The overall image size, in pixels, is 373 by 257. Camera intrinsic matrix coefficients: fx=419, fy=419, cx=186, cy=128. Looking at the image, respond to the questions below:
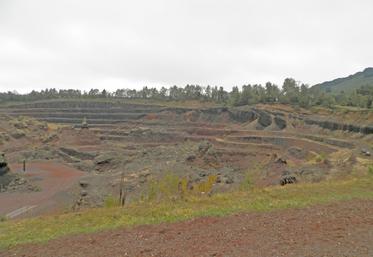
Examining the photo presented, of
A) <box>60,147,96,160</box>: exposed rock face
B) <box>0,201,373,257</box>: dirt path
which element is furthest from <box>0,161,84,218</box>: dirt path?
<box>0,201,373,257</box>: dirt path

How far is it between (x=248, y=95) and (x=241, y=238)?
320 feet

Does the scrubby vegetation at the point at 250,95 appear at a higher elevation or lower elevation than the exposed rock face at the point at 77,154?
higher

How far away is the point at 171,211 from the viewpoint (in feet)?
44.0

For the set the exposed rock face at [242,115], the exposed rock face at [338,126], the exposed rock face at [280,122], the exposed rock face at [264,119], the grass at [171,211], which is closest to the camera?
the grass at [171,211]

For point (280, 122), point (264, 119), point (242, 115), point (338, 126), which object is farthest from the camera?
point (242, 115)

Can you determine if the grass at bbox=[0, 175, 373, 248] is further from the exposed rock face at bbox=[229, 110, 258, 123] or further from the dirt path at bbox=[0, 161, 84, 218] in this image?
the exposed rock face at bbox=[229, 110, 258, 123]

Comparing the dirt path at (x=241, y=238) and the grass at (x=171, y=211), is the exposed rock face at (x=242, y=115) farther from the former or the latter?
the dirt path at (x=241, y=238)

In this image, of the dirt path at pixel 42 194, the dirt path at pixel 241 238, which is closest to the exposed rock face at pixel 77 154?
the dirt path at pixel 42 194

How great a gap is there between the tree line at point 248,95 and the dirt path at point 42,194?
5319cm

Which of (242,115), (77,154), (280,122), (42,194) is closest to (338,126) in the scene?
(280,122)

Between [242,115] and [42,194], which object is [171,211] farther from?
[242,115]

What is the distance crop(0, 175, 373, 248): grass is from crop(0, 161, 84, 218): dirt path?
1775 centimetres

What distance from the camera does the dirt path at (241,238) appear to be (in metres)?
9.55

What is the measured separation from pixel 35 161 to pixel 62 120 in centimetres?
5648
